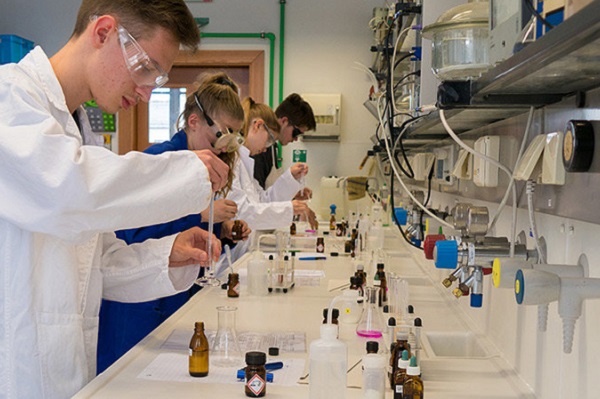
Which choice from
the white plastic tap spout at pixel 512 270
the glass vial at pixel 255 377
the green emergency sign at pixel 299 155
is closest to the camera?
the white plastic tap spout at pixel 512 270

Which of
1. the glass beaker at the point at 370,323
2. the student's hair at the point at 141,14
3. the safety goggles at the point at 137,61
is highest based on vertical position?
the student's hair at the point at 141,14

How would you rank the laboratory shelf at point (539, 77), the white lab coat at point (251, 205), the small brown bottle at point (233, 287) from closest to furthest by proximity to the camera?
the laboratory shelf at point (539, 77) < the small brown bottle at point (233, 287) < the white lab coat at point (251, 205)

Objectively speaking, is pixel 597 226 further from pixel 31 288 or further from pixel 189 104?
pixel 189 104

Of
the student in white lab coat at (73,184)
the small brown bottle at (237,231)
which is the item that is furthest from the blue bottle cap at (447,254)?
the small brown bottle at (237,231)

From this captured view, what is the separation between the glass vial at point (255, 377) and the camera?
145 cm

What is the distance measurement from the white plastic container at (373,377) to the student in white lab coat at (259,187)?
2.45 m

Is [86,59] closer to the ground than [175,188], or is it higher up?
higher up

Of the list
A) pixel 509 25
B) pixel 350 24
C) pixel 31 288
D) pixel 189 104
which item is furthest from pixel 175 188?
pixel 350 24

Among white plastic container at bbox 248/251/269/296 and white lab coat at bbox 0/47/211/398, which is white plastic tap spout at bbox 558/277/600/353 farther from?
white plastic container at bbox 248/251/269/296

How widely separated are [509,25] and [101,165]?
2.79ft

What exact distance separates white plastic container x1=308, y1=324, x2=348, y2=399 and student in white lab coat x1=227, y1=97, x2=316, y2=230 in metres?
2.44

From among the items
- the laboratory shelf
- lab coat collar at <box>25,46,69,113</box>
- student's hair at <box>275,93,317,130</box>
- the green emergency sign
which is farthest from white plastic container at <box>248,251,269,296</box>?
the green emergency sign

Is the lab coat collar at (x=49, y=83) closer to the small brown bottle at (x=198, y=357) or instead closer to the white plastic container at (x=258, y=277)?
the small brown bottle at (x=198, y=357)

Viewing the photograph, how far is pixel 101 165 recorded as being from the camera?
4.60 ft
